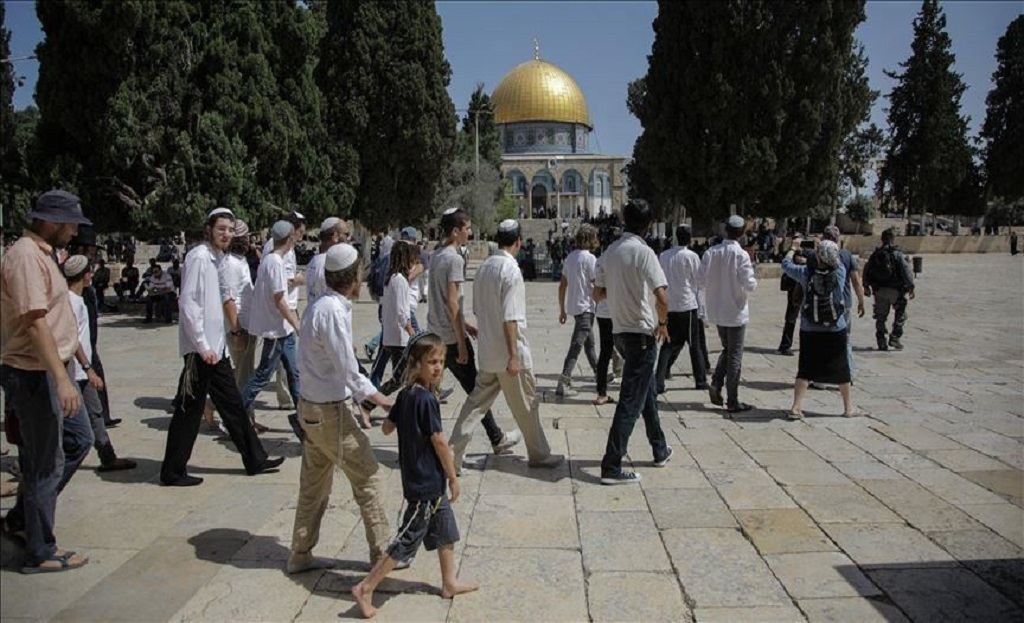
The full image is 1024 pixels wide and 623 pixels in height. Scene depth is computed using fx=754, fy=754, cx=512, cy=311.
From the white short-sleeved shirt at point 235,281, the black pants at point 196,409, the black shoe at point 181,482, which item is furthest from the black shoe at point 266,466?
the white short-sleeved shirt at point 235,281

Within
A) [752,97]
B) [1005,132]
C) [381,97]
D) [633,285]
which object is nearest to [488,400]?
[633,285]

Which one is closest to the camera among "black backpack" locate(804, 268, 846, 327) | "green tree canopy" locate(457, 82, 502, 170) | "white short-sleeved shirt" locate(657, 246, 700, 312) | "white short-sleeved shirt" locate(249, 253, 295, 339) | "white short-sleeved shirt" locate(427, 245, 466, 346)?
A: "white short-sleeved shirt" locate(427, 245, 466, 346)

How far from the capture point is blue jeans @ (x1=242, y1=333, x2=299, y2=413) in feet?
20.5

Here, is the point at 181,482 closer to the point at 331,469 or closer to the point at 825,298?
the point at 331,469

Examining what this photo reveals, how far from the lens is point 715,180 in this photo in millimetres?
27094

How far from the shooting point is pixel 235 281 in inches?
244

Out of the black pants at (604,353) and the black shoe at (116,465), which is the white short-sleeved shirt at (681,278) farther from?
the black shoe at (116,465)

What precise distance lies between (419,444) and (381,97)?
24.0 meters

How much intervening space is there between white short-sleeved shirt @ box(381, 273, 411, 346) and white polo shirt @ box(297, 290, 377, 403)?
276cm

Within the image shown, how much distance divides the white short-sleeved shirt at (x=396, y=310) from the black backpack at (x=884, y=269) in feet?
24.7

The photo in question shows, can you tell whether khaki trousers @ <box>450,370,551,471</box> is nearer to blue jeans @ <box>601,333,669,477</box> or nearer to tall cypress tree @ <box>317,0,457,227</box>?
blue jeans @ <box>601,333,669,477</box>

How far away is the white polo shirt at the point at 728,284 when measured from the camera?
23.1 ft

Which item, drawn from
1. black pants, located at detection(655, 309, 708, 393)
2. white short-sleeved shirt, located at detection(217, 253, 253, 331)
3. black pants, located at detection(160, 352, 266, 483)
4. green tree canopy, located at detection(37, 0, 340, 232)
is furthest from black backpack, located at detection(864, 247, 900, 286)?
green tree canopy, located at detection(37, 0, 340, 232)

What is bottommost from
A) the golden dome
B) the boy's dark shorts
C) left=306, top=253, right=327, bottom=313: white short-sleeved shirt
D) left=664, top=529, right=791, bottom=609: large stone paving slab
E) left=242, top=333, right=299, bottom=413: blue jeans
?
left=664, top=529, right=791, bottom=609: large stone paving slab
